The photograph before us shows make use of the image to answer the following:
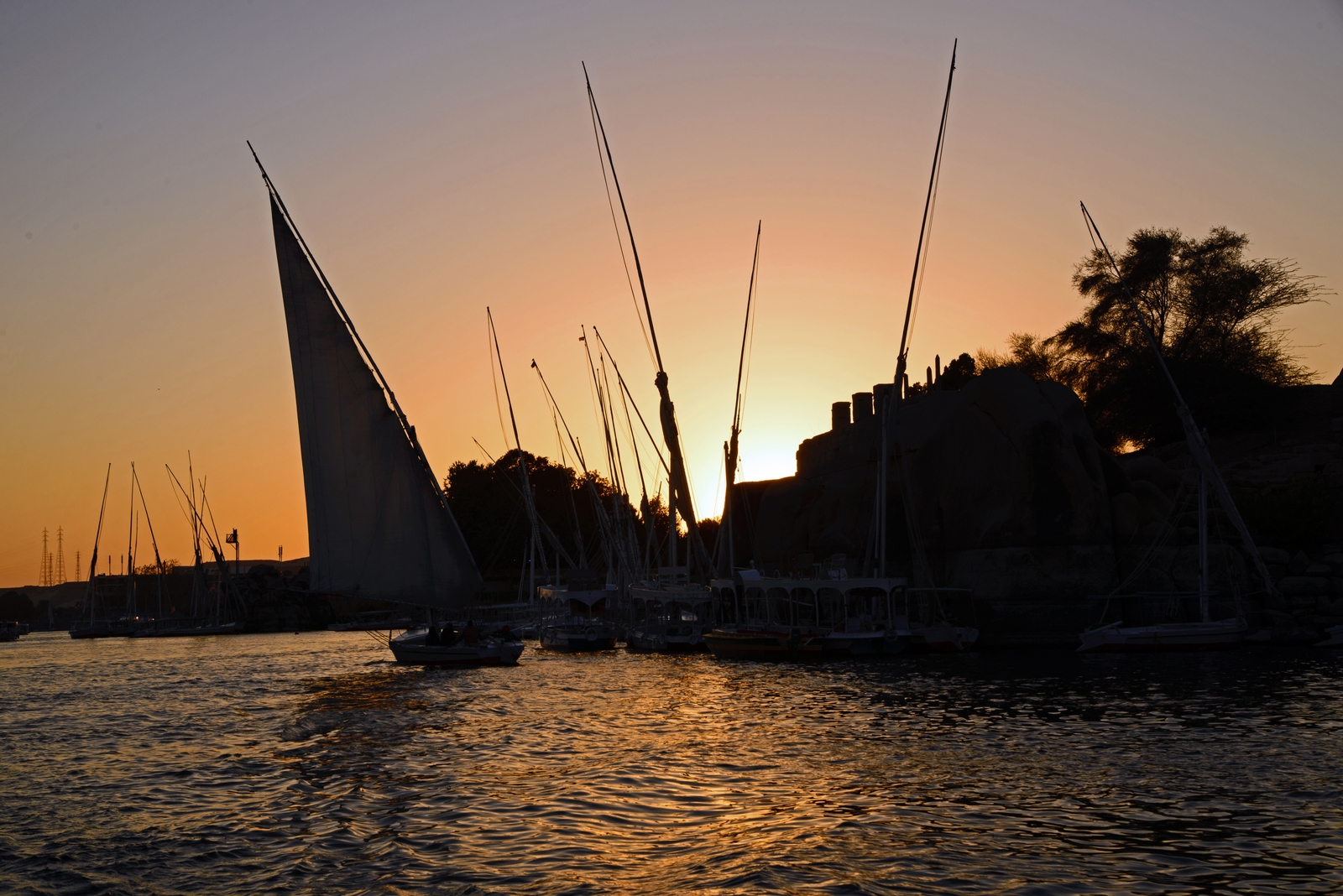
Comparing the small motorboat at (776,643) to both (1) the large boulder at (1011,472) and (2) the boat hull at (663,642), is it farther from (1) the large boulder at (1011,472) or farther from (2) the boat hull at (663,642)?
(1) the large boulder at (1011,472)

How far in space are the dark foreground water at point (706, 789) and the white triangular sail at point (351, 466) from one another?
185 inches

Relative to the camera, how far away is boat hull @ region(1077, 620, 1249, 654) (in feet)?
155

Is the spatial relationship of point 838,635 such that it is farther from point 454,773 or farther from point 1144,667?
point 454,773

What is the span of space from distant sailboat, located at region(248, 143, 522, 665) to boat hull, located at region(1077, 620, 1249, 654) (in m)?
27.8

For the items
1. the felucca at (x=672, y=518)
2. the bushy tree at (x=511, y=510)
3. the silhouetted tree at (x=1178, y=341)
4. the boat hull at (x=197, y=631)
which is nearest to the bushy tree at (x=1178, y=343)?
the silhouetted tree at (x=1178, y=341)

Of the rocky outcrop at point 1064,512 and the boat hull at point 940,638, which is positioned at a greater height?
the rocky outcrop at point 1064,512

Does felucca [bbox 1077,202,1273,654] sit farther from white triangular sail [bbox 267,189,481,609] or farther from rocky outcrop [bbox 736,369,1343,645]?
white triangular sail [bbox 267,189,481,609]

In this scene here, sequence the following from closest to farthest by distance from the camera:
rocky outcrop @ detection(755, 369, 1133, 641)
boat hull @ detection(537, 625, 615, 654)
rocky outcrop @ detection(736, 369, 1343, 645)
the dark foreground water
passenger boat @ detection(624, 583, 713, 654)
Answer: the dark foreground water → rocky outcrop @ detection(736, 369, 1343, 645) → rocky outcrop @ detection(755, 369, 1133, 641) → passenger boat @ detection(624, 583, 713, 654) → boat hull @ detection(537, 625, 615, 654)

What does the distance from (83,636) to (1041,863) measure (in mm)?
135071

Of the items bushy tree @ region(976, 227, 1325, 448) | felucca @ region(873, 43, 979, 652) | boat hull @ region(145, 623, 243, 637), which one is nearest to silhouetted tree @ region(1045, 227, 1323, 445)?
bushy tree @ region(976, 227, 1325, 448)

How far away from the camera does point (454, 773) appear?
2161cm

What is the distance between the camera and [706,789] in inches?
757

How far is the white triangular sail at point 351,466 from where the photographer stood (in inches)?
1532

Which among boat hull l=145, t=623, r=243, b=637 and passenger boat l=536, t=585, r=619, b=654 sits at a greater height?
passenger boat l=536, t=585, r=619, b=654
